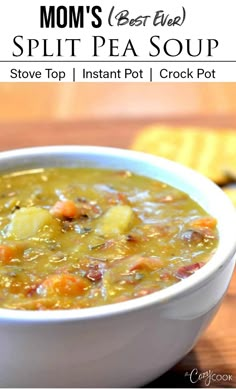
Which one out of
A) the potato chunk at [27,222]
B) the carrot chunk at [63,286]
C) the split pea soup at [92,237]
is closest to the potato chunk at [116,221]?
the split pea soup at [92,237]

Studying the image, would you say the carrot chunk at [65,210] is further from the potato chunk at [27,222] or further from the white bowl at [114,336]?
the white bowl at [114,336]

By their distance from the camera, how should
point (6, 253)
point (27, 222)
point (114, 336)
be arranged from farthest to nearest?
point (27, 222)
point (6, 253)
point (114, 336)

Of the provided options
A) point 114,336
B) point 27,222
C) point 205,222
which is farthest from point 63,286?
point 205,222

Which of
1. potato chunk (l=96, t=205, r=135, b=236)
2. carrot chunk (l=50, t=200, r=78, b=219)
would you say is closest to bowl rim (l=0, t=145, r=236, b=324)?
potato chunk (l=96, t=205, r=135, b=236)

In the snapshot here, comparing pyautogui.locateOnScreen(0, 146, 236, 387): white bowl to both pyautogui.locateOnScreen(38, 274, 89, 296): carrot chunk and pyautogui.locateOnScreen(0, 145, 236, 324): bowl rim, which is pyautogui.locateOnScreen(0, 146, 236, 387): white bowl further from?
pyautogui.locateOnScreen(38, 274, 89, 296): carrot chunk

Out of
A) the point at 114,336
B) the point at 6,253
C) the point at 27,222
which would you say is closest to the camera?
the point at 114,336

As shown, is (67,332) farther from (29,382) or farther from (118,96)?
(118,96)

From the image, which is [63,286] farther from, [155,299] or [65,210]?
[65,210]
